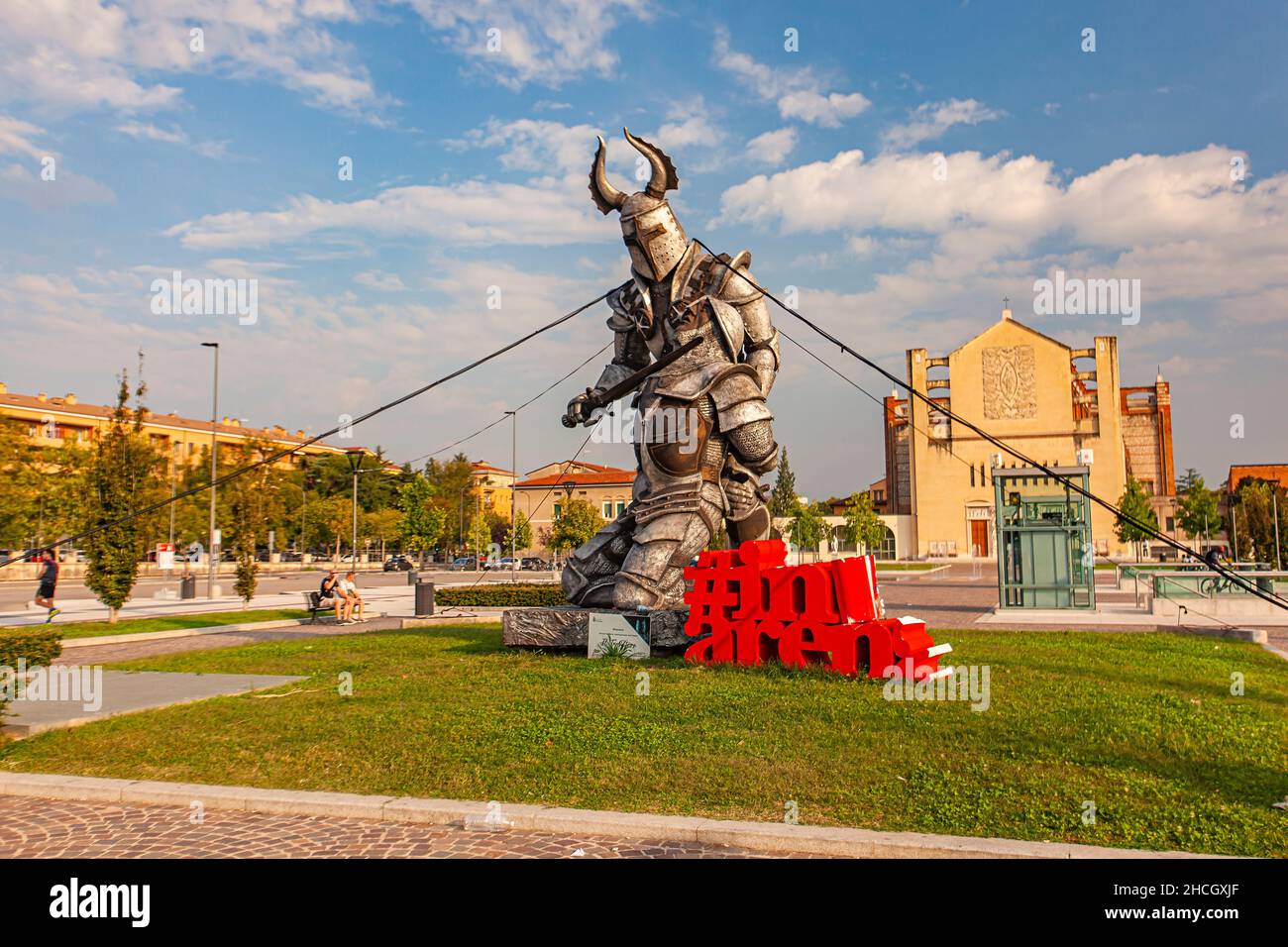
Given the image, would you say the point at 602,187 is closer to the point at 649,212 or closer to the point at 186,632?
the point at 649,212

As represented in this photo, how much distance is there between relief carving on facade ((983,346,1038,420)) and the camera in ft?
219

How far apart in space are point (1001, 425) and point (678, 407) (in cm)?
6119

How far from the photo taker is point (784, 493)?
3093 inches

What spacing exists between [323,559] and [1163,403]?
73252mm

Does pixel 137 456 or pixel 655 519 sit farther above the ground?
pixel 137 456

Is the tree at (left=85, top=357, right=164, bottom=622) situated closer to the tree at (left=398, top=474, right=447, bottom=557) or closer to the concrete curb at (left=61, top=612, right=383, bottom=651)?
the concrete curb at (left=61, top=612, right=383, bottom=651)

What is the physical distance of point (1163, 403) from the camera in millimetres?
78062

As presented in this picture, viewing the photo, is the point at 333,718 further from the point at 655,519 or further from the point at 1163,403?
the point at 1163,403

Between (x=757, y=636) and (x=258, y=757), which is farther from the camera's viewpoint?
(x=757, y=636)

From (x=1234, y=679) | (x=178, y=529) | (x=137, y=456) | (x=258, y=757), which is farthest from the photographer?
(x=178, y=529)

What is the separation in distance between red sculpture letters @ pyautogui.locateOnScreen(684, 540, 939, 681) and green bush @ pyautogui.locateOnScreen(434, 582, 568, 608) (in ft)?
32.6

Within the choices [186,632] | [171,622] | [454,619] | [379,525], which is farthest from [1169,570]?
[379,525]
